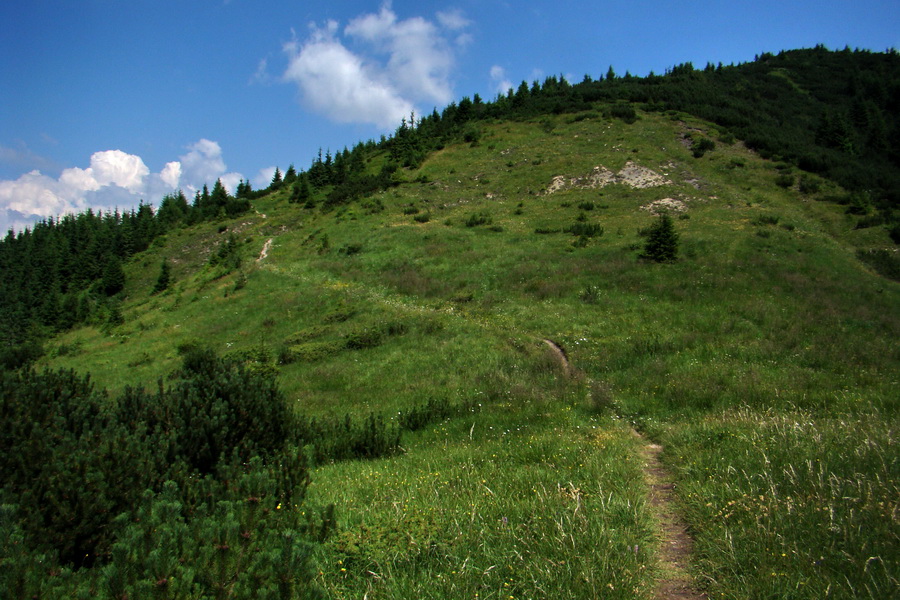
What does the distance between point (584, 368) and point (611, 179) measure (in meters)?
32.4

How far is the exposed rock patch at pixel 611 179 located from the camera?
126 feet

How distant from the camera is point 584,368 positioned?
12.4 meters

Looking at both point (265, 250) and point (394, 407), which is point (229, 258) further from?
point (394, 407)

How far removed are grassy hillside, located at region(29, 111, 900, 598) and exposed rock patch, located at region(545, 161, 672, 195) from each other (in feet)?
0.88

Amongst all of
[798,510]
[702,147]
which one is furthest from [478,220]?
[798,510]

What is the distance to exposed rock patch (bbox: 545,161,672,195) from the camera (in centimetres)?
3847

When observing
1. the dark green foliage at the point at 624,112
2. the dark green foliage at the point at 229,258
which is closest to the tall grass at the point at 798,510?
the dark green foliage at the point at 229,258

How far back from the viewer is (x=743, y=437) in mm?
5812

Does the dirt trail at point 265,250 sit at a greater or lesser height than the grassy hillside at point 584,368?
greater

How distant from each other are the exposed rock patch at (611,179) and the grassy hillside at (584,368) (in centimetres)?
27

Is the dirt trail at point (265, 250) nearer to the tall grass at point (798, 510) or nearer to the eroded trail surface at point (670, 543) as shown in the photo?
the eroded trail surface at point (670, 543)

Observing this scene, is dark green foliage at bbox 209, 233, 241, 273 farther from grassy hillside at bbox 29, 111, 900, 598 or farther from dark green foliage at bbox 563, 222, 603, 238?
dark green foliage at bbox 563, 222, 603, 238

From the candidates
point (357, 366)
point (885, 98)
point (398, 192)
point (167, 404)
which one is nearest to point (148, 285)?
point (398, 192)

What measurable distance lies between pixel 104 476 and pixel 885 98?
9735 cm
